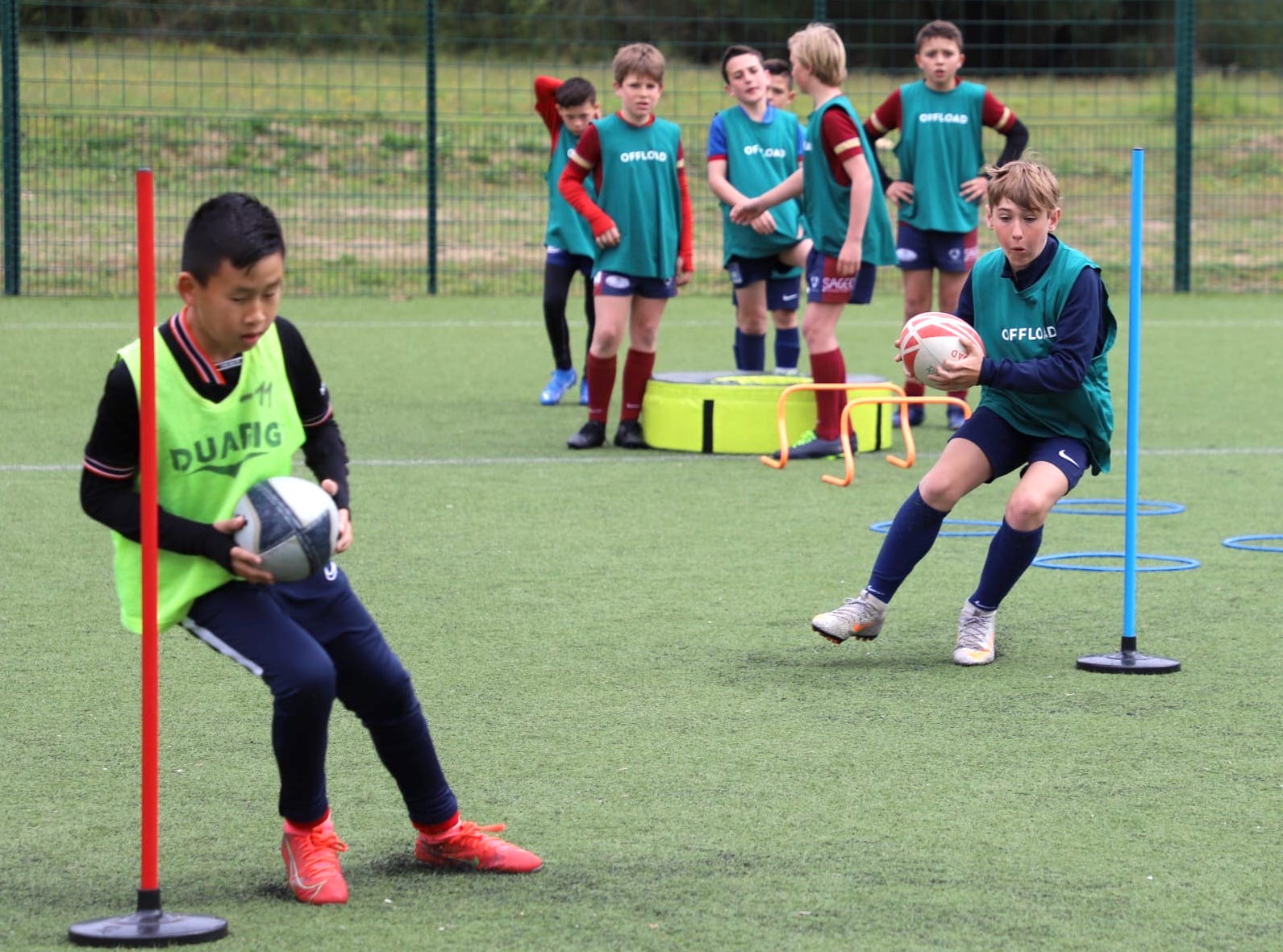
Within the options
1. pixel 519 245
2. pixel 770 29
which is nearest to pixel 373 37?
pixel 519 245

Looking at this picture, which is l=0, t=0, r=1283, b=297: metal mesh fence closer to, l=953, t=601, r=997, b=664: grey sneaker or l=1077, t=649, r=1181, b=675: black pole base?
l=953, t=601, r=997, b=664: grey sneaker

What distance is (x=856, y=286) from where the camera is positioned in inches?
361

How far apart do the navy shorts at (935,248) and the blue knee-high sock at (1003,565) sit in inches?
181

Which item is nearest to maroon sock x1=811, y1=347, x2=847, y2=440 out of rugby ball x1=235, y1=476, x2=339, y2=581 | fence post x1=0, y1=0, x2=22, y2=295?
rugby ball x1=235, y1=476, x2=339, y2=581

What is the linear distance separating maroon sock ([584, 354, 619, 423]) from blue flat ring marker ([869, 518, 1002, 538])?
7.44ft

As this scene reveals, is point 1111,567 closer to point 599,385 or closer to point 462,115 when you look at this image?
point 599,385

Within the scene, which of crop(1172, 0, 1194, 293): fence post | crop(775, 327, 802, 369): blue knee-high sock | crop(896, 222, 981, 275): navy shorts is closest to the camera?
crop(896, 222, 981, 275): navy shorts

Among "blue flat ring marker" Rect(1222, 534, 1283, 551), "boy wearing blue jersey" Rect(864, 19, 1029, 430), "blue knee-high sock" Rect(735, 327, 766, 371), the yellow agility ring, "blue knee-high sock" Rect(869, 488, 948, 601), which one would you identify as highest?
"boy wearing blue jersey" Rect(864, 19, 1029, 430)

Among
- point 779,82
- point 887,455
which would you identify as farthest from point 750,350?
point 779,82

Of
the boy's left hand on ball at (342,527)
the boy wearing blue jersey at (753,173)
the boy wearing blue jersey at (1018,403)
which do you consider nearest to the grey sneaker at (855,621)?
the boy wearing blue jersey at (1018,403)

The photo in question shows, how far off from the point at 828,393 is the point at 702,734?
4593 mm

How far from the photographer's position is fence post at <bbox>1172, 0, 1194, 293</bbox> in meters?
18.5

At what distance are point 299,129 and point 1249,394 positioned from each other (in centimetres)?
1104

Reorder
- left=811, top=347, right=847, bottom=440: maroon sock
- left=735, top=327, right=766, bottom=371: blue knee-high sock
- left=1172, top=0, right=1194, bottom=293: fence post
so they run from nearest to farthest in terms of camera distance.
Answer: left=811, top=347, right=847, bottom=440: maroon sock < left=735, top=327, right=766, bottom=371: blue knee-high sock < left=1172, top=0, right=1194, bottom=293: fence post
